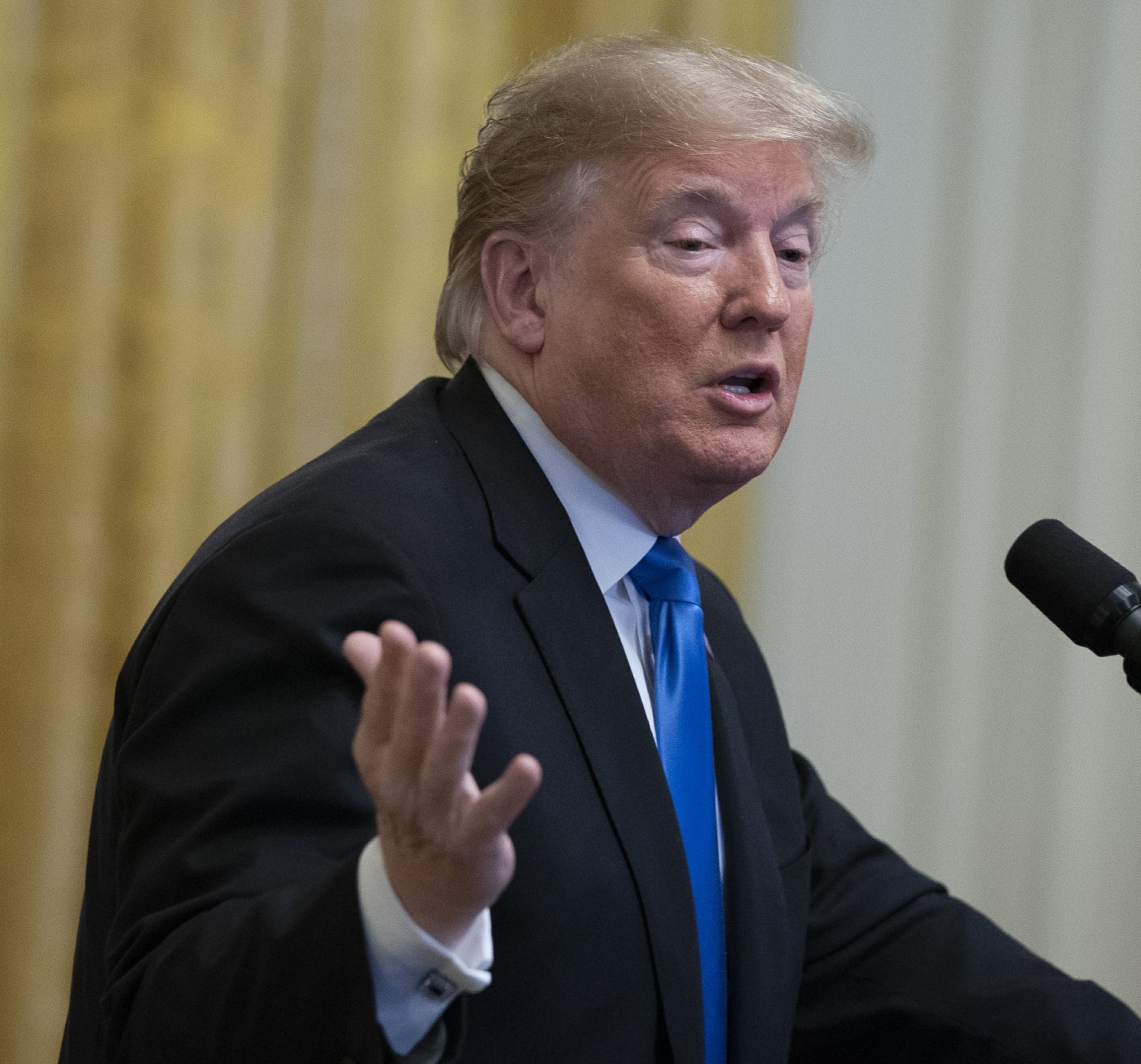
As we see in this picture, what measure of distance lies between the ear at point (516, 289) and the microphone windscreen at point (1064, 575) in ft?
1.68

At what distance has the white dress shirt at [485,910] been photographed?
870 millimetres

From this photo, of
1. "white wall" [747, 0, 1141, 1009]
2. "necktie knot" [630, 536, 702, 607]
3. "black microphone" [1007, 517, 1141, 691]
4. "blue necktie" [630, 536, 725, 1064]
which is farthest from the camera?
"white wall" [747, 0, 1141, 1009]

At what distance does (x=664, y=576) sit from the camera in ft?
4.76

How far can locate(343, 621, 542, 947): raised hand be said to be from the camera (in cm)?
78

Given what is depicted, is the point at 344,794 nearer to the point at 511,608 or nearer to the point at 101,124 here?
the point at 511,608

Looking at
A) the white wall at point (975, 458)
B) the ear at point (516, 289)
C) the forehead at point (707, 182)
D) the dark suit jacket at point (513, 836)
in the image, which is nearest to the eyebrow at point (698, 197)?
the forehead at point (707, 182)

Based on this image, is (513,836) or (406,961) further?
(513,836)

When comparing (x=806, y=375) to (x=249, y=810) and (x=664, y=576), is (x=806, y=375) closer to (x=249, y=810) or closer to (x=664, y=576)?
(x=664, y=576)

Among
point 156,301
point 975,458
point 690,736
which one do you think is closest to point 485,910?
point 690,736

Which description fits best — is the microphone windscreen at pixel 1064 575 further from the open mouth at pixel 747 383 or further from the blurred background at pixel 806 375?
the blurred background at pixel 806 375

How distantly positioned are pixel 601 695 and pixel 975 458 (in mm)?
1619

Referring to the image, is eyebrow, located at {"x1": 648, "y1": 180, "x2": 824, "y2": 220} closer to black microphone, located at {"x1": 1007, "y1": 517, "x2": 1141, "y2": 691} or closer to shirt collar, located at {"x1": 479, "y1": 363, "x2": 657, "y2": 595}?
shirt collar, located at {"x1": 479, "y1": 363, "x2": 657, "y2": 595}

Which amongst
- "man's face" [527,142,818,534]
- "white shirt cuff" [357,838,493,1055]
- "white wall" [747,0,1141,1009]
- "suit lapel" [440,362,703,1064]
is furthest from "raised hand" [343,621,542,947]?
"white wall" [747,0,1141,1009]

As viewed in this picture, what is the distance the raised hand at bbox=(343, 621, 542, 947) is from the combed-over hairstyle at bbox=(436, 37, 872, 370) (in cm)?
76
